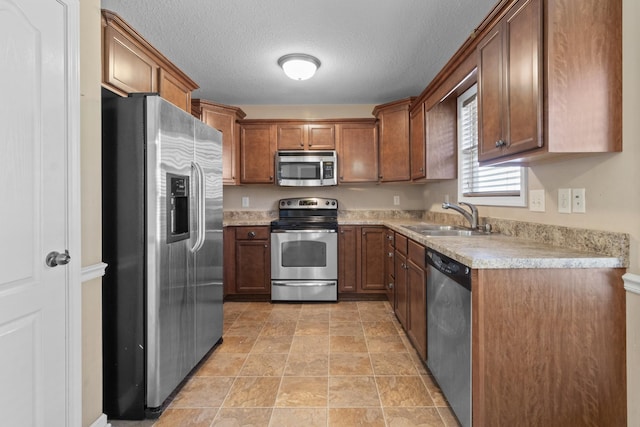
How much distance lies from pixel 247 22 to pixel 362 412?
102 inches

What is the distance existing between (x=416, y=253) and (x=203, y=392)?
161cm

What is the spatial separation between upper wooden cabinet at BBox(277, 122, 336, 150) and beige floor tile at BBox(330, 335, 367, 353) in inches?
88.5

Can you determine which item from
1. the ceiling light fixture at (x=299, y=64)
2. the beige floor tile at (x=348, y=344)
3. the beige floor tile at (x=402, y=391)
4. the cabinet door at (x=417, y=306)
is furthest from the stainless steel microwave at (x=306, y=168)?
the beige floor tile at (x=402, y=391)

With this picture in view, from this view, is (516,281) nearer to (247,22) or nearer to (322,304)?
(247,22)

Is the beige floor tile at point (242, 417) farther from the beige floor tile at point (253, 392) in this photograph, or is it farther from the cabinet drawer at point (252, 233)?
the cabinet drawer at point (252, 233)

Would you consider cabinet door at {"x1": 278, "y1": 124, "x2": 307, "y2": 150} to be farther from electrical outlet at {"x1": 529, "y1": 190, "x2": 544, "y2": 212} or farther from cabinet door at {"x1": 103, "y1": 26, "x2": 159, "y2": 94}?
electrical outlet at {"x1": 529, "y1": 190, "x2": 544, "y2": 212}

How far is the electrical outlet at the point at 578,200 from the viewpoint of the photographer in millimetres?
1484

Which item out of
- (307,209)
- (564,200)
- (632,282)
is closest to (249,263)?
(307,209)

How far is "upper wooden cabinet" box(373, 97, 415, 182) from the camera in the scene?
12.0ft

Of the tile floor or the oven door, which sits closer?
the tile floor

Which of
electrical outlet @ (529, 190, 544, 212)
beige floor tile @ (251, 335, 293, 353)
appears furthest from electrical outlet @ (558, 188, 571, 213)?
beige floor tile @ (251, 335, 293, 353)

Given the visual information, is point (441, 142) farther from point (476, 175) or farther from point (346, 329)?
point (346, 329)

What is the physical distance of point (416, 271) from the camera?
2.26 m

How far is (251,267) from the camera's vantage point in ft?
12.2
